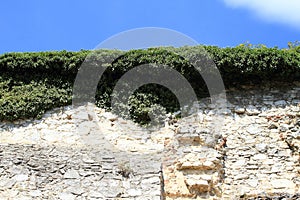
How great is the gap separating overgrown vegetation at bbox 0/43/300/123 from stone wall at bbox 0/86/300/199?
1.02 feet

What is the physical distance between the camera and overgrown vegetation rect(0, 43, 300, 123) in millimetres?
13000

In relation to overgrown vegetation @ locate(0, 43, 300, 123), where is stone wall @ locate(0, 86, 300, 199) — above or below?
below

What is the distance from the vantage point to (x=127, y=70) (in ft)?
44.1

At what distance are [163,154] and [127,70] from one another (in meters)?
3.15

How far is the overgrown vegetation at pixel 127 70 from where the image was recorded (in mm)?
13000

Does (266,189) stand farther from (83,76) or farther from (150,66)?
(83,76)

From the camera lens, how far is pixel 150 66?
13.4 metres

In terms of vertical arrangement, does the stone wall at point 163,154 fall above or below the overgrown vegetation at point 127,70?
below

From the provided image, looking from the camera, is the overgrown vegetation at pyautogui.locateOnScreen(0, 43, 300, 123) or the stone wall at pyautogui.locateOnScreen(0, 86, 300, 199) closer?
the stone wall at pyautogui.locateOnScreen(0, 86, 300, 199)

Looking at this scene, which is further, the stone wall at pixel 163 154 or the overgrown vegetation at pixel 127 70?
the overgrown vegetation at pixel 127 70

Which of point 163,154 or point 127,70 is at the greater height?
point 127,70

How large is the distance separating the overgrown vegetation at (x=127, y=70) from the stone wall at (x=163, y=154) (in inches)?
12.3

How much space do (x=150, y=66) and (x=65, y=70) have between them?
85.0 inches

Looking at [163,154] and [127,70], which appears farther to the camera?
[127,70]
